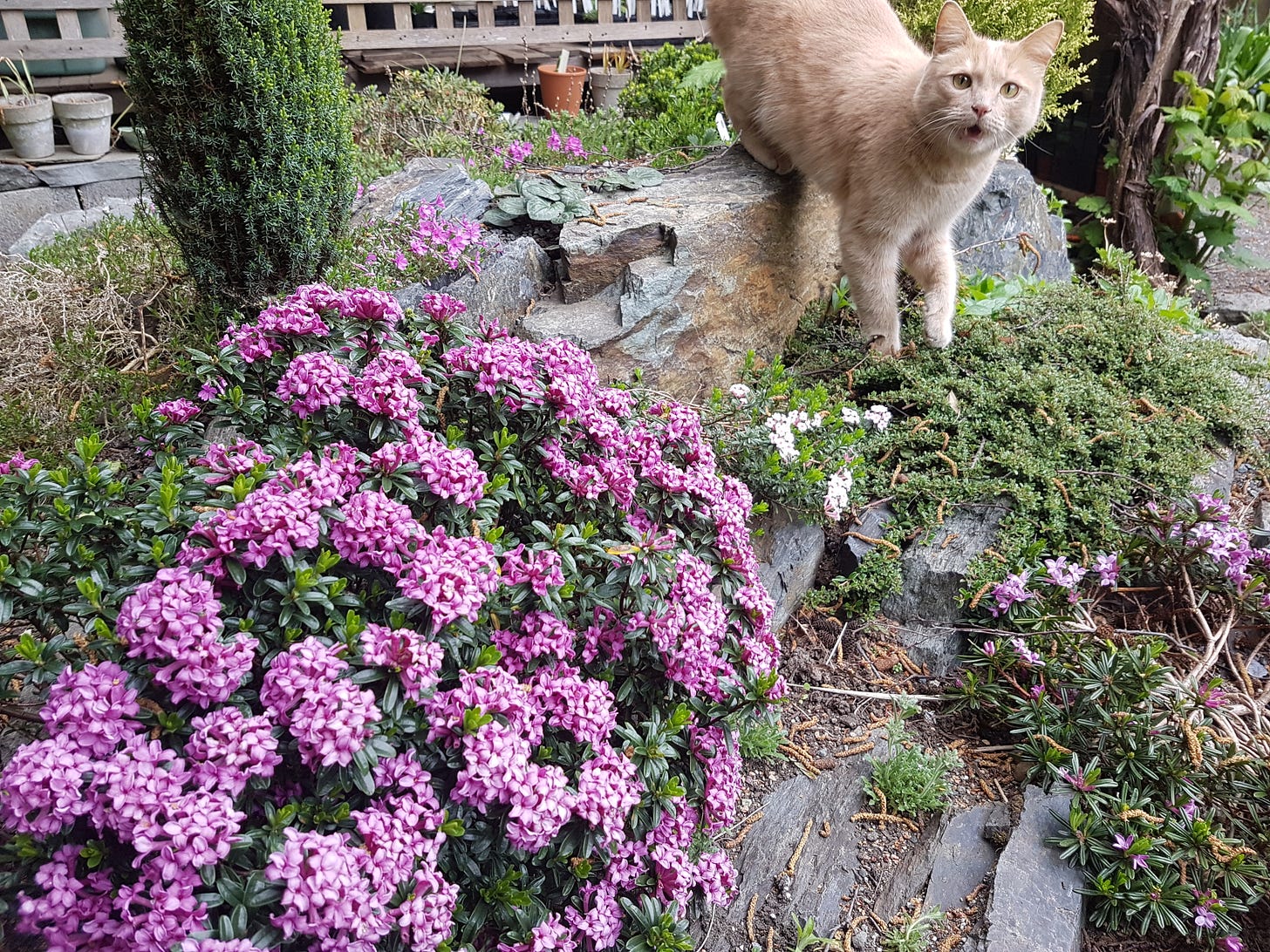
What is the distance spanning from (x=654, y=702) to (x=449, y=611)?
2.59 ft

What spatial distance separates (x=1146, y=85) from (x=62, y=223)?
8.55m

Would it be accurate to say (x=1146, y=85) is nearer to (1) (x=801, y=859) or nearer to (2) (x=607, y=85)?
(2) (x=607, y=85)

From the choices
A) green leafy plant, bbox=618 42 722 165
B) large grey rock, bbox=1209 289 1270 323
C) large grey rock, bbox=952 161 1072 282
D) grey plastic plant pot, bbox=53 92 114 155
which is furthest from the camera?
large grey rock, bbox=1209 289 1270 323

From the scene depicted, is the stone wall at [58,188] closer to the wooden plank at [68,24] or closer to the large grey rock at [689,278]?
the wooden plank at [68,24]

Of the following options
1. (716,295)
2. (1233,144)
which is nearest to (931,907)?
(716,295)

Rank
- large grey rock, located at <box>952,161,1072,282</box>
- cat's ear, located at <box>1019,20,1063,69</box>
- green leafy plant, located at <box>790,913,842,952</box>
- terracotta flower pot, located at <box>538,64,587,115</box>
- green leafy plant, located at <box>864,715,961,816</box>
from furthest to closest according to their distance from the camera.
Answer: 1. terracotta flower pot, located at <box>538,64,587,115</box>
2. large grey rock, located at <box>952,161,1072,282</box>
3. cat's ear, located at <box>1019,20,1063,69</box>
4. green leafy plant, located at <box>864,715,961,816</box>
5. green leafy plant, located at <box>790,913,842,952</box>

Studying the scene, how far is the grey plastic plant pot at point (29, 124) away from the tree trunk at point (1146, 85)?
327 inches

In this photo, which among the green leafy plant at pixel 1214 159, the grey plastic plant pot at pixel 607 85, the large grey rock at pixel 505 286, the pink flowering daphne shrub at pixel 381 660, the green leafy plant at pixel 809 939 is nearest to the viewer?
the pink flowering daphne shrub at pixel 381 660

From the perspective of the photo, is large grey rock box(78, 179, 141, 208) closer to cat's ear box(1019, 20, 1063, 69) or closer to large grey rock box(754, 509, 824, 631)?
large grey rock box(754, 509, 824, 631)

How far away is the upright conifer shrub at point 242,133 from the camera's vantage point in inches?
115

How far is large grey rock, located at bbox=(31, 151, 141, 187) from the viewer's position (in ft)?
21.2

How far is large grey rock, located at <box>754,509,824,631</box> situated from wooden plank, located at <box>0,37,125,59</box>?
249 inches

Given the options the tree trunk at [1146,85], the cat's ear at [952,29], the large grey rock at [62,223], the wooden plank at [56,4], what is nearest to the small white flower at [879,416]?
the cat's ear at [952,29]

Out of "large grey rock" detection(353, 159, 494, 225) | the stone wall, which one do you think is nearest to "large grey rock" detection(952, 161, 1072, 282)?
"large grey rock" detection(353, 159, 494, 225)
